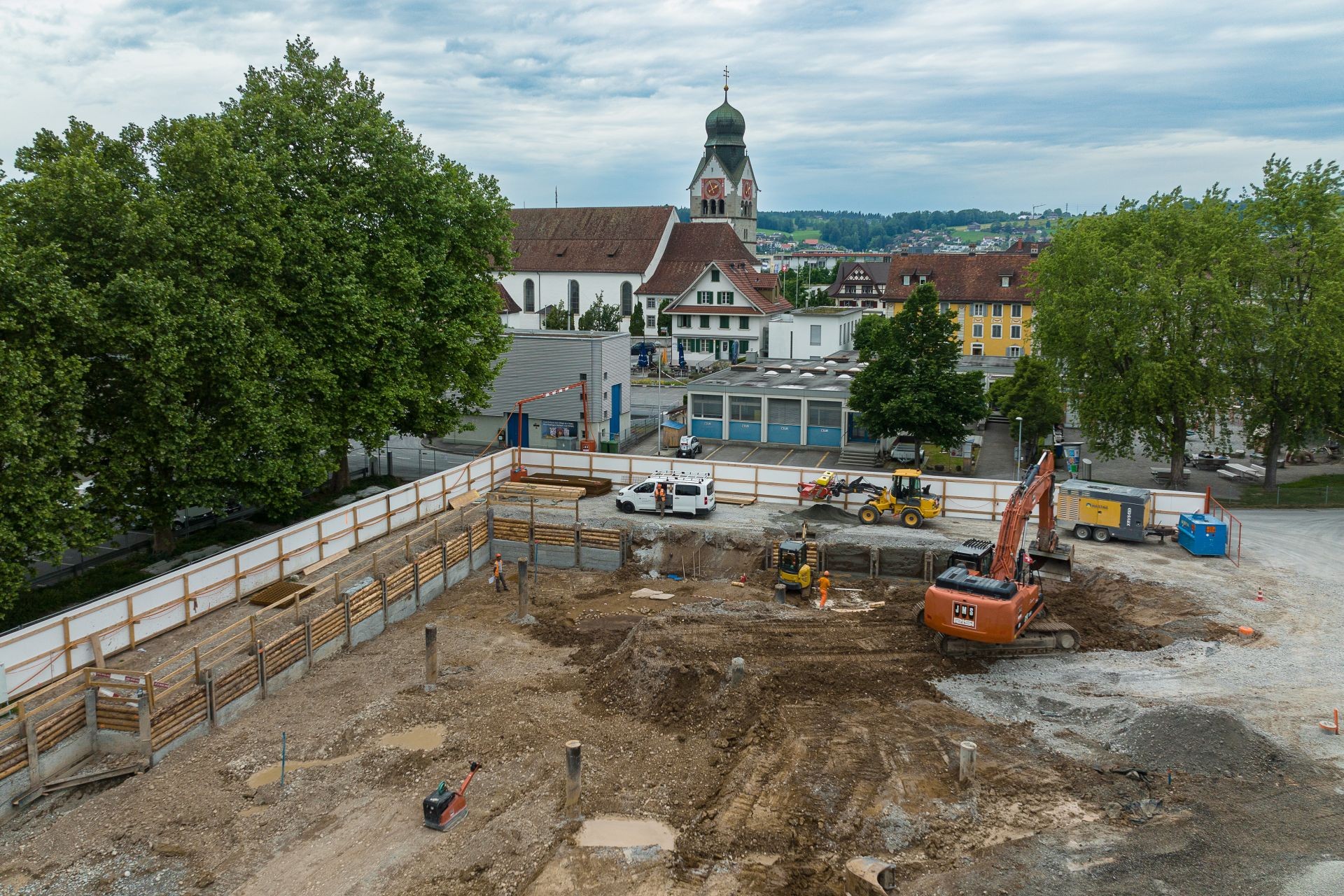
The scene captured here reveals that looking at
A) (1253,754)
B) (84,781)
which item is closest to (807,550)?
(1253,754)

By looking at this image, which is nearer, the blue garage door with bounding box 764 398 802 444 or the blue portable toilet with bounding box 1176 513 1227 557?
the blue portable toilet with bounding box 1176 513 1227 557

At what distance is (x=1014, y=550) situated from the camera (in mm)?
23797

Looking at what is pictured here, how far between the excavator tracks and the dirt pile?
4.38 metres

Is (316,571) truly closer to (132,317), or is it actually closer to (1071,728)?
(132,317)

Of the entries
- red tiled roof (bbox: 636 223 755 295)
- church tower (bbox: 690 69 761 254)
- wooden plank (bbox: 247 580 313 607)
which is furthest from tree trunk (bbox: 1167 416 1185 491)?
church tower (bbox: 690 69 761 254)

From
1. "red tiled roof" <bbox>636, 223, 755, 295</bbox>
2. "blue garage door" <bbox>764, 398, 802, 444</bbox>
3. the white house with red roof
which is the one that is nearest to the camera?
"blue garage door" <bbox>764, 398, 802, 444</bbox>

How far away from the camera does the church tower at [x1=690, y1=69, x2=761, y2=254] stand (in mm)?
102750

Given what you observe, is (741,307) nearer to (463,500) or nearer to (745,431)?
(745,431)

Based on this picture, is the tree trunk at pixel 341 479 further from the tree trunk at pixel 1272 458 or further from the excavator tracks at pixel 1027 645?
the tree trunk at pixel 1272 458

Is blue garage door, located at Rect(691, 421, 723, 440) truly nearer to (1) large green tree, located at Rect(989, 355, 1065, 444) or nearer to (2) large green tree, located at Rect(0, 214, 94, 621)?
(1) large green tree, located at Rect(989, 355, 1065, 444)

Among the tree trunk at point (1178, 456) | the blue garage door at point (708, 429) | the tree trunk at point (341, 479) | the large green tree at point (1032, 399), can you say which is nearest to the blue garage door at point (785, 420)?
the blue garage door at point (708, 429)

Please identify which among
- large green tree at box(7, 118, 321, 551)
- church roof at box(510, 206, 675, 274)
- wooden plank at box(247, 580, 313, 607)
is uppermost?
church roof at box(510, 206, 675, 274)

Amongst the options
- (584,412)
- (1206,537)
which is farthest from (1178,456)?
(584,412)

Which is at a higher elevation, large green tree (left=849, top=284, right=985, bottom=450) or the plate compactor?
large green tree (left=849, top=284, right=985, bottom=450)
